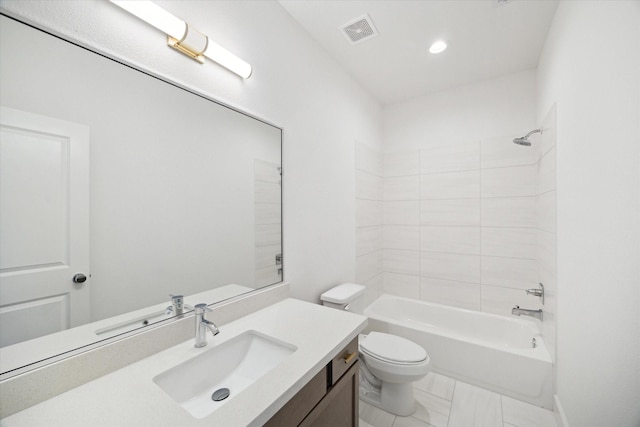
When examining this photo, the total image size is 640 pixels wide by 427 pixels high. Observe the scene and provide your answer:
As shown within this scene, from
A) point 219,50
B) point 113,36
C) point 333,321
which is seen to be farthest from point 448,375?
point 113,36

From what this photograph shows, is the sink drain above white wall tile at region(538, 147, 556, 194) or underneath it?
underneath

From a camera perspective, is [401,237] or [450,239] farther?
[401,237]

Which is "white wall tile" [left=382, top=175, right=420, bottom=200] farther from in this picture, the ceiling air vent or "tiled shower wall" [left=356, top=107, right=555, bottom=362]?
the ceiling air vent

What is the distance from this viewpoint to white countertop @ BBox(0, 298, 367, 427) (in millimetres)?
655

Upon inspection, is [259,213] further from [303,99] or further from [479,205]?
[479,205]

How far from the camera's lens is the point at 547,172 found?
1.90 m

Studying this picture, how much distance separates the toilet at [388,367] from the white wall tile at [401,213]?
1.29m

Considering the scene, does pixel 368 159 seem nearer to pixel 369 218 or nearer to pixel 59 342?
pixel 369 218

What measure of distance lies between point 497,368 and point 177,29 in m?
2.79

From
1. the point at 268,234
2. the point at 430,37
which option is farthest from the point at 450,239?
the point at 268,234

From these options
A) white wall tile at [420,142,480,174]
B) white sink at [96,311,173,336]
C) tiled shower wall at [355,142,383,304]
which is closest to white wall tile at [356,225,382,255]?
tiled shower wall at [355,142,383,304]

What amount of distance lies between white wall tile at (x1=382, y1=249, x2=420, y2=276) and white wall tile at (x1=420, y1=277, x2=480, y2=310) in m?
0.15

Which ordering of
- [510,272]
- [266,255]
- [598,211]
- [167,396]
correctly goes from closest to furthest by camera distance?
[167,396] → [598,211] → [266,255] → [510,272]

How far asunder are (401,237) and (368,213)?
1.79 ft
